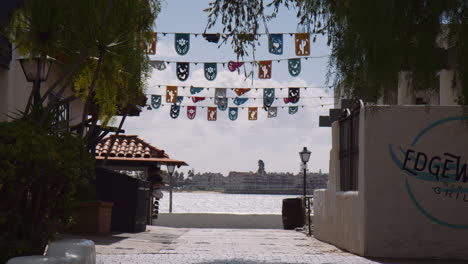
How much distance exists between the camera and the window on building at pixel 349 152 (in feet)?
47.1

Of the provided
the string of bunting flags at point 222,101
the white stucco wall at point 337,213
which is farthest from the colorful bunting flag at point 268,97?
the white stucco wall at point 337,213

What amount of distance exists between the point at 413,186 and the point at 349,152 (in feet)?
9.45

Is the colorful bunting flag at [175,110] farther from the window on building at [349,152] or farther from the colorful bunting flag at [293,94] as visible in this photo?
the window on building at [349,152]

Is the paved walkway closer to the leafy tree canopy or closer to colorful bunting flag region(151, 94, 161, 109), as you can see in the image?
the leafy tree canopy

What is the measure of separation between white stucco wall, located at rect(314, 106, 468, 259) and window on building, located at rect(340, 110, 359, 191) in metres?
1.55

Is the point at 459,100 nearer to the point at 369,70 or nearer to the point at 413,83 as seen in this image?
the point at 413,83

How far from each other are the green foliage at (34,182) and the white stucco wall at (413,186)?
241 inches

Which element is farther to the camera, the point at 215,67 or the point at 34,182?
the point at 215,67

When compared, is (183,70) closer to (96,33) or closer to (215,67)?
(215,67)

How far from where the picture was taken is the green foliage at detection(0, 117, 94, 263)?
7.01 m

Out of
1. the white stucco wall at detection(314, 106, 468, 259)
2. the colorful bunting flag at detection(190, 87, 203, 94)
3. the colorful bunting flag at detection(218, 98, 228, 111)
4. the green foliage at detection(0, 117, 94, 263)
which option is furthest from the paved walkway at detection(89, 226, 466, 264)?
the colorful bunting flag at detection(218, 98, 228, 111)

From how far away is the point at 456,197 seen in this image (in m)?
12.3

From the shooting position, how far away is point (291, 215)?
24750 mm

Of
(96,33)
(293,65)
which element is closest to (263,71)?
(293,65)
